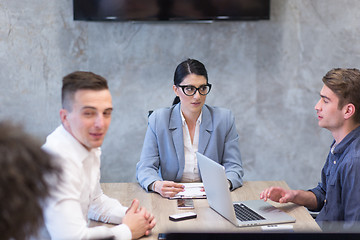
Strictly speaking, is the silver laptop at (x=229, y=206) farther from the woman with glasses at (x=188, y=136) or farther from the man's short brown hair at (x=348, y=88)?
the man's short brown hair at (x=348, y=88)

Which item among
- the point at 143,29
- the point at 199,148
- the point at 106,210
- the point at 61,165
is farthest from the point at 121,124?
the point at 61,165

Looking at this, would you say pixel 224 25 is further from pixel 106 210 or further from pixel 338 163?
pixel 106 210

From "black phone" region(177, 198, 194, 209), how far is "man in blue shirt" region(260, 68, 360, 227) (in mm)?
337

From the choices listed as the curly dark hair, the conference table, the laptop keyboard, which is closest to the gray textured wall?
the conference table

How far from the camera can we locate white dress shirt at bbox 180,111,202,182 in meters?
2.65

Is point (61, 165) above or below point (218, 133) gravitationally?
above

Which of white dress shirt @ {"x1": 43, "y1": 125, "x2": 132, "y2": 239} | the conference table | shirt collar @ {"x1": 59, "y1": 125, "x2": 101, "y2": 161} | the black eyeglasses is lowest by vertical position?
the conference table

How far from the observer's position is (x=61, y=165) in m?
0.97

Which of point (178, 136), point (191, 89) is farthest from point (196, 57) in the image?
point (178, 136)

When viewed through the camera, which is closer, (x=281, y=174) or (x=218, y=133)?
(x=218, y=133)

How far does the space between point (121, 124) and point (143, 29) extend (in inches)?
32.8

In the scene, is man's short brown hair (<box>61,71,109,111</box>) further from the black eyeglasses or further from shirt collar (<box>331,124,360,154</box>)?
shirt collar (<box>331,124,360,154</box>)

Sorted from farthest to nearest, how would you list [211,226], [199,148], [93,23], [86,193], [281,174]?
[281,174] → [93,23] → [199,148] → [211,226] → [86,193]

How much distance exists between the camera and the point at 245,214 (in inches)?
80.4
